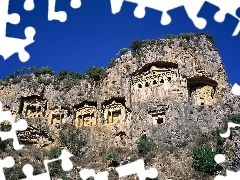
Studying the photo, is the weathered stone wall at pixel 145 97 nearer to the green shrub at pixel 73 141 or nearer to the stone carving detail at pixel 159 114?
the stone carving detail at pixel 159 114

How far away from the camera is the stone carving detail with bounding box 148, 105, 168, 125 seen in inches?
1446

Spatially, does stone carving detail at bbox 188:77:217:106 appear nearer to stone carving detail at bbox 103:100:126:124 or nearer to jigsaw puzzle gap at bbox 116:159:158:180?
stone carving detail at bbox 103:100:126:124

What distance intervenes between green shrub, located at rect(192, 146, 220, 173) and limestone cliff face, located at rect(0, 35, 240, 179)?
473 cm

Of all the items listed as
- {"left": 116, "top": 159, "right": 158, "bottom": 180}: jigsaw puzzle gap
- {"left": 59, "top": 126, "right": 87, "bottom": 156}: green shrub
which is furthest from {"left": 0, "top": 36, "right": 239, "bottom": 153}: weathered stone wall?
{"left": 116, "top": 159, "right": 158, "bottom": 180}: jigsaw puzzle gap

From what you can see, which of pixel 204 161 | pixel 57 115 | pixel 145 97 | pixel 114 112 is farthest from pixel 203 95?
pixel 57 115

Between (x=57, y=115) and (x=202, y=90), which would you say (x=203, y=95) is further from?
(x=57, y=115)

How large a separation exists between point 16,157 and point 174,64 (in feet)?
61.7

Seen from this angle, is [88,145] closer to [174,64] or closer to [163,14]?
[174,64]

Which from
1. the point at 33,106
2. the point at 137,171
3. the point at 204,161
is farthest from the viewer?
the point at 33,106

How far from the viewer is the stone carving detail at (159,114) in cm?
3672

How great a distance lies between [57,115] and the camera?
41844 millimetres

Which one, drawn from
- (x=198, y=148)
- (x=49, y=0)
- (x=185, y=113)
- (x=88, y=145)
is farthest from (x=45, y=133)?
(x=49, y=0)

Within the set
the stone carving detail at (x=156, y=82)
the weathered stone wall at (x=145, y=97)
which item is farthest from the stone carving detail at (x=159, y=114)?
the stone carving detail at (x=156, y=82)

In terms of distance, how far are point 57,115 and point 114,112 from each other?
6.52 meters
